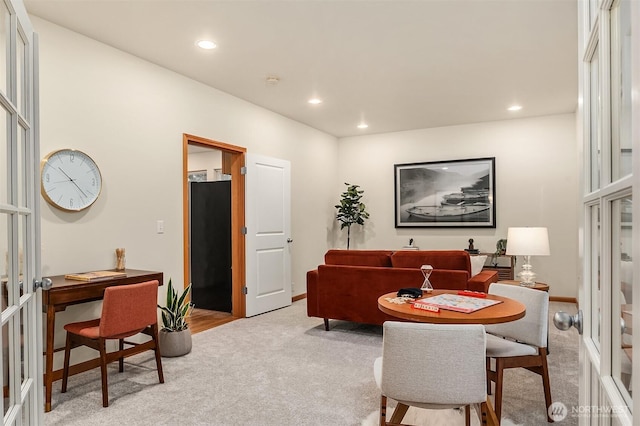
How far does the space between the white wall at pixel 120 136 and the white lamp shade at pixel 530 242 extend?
3.18 metres

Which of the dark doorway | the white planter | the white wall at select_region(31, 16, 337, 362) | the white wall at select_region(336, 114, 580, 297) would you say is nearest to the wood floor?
the dark doorway

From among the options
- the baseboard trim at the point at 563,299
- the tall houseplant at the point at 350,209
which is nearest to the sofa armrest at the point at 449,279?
the baseboard trim at the point at 563,299

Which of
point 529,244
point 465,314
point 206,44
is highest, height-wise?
point 206,44

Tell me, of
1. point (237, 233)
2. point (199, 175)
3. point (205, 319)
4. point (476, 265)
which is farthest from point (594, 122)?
point (199, 175)

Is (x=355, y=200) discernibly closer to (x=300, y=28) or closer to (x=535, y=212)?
(x=535, y=212)

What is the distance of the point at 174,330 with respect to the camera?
11.9 ft

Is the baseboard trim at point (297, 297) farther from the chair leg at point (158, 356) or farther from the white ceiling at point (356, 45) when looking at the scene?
the chair leg at point (158, 356)

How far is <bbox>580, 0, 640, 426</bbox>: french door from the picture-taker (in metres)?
0.63

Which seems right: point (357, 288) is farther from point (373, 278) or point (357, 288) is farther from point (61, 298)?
point (61, 298)

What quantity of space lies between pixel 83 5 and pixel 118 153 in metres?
1.17

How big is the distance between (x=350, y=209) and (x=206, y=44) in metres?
3.95

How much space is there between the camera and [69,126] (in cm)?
323

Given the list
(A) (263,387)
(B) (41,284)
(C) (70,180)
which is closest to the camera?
(B) (41,284)

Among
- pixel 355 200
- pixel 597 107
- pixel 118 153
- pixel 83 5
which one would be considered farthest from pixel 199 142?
pixel 597 107
